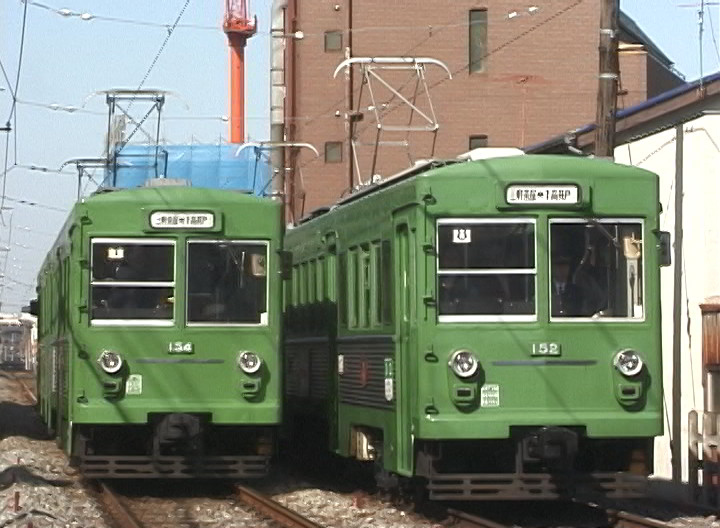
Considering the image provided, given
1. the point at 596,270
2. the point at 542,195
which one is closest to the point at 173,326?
the point at 542,195

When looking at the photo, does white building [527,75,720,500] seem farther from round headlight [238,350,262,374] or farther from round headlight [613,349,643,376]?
round headlight [238,350,262,374]

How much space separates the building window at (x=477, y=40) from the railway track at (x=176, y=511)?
113 feet

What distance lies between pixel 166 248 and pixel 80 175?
23582 mm

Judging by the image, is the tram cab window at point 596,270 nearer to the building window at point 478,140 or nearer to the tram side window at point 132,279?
the tram side window at point 132,279

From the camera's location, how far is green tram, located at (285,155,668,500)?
45.3ft

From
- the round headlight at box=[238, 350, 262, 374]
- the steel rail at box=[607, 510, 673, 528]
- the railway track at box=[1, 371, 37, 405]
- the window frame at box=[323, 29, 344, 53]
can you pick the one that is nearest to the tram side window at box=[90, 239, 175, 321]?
the round headlight at box=[238, 350, 262, 374]

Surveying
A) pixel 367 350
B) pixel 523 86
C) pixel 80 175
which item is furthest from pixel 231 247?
pixel 523 86

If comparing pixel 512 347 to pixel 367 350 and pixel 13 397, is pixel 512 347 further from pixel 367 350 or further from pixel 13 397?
pixel 13 397

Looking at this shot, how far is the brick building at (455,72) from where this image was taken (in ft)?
163

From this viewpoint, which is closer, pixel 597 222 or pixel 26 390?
pixel 597 222

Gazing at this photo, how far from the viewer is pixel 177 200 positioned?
16.9 meters

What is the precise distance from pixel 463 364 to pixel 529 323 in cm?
63

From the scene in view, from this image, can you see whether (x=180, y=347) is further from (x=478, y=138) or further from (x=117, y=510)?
(x=478, y=138)

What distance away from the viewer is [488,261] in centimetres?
1391
